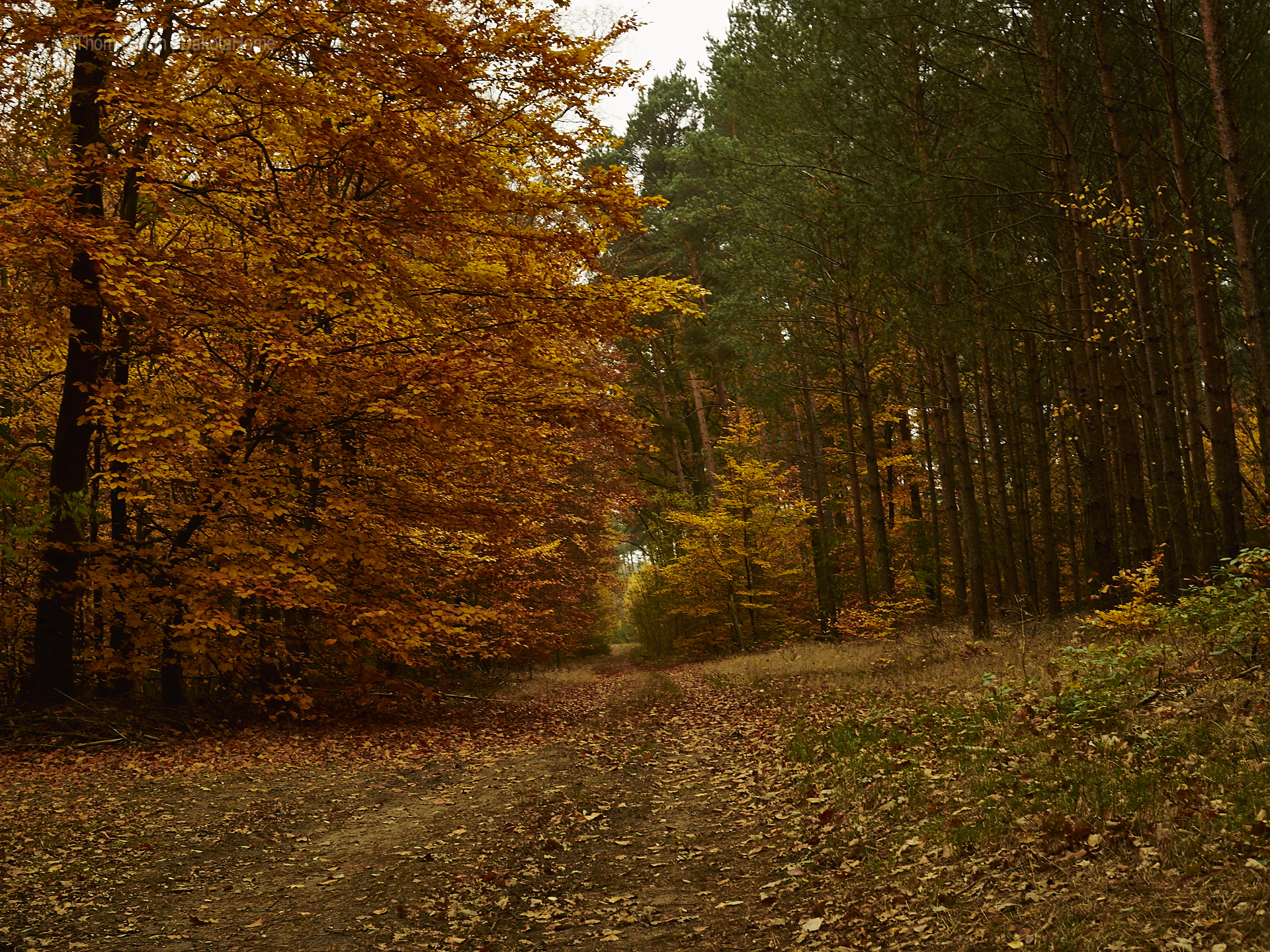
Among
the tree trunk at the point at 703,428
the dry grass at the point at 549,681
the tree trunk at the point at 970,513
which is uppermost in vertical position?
the tree trunk at the point at 703,428

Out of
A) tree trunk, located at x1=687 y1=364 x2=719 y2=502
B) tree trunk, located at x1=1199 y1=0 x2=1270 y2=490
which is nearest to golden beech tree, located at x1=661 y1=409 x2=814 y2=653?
tree trunk, located at x1=687 y1=364 x2=719 y2=502

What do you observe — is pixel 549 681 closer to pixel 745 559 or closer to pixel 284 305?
pixel 745 559

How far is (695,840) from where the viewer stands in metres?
6.48

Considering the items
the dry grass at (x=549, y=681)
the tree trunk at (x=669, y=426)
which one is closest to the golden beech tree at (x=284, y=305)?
the dry grass at (x=549, y=681)

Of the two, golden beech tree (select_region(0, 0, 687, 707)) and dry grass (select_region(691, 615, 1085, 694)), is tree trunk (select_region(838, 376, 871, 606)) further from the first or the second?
golden beech tree (select_region(0, 0, 687, 707))

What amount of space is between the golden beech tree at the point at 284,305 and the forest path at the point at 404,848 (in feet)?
6.35

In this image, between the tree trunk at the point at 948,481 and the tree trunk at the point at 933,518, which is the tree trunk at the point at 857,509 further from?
the tree trunk at the point at 933,518

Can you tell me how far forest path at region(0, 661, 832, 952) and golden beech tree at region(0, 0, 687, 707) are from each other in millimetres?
1935

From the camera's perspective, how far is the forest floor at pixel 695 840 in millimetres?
4121

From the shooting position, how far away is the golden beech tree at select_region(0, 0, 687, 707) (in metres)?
8.99

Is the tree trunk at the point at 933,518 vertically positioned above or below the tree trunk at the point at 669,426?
below

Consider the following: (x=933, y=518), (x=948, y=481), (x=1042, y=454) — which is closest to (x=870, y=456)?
(x=948, y=481)

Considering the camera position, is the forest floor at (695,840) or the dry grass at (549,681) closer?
the forest floor at (695,840)

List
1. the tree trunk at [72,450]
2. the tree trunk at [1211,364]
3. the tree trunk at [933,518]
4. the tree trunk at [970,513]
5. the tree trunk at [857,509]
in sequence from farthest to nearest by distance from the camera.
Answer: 1. the tree trunk at [933,518]
2. the tree trunk at [857,509]
3. the tree trunk at [970,513]
4. the tree trunk at [72,450]
5. the tree trunk at [1211,364]
